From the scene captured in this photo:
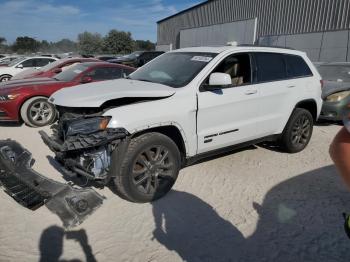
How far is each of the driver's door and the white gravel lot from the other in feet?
1.97

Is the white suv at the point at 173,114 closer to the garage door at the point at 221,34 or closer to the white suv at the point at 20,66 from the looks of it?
the white suv at the point at 20,66

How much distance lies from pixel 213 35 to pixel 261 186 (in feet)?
86.3

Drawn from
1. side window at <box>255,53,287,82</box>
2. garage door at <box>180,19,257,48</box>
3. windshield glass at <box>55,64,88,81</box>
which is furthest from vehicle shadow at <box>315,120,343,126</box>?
garage door at <box>180,19,257,48</box>

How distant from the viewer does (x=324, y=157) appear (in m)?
5.92

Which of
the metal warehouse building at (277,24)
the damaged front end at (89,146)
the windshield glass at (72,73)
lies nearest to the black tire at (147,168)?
the damaged front end at (89,146)

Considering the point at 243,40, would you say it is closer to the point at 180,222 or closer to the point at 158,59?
the point at 158,59

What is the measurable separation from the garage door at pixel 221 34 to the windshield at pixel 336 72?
51.9 ft

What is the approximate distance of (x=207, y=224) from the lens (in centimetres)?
368

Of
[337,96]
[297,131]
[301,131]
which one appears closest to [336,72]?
[337,96]

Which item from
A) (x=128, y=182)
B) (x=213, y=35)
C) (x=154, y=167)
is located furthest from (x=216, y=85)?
(x=213, y=35)

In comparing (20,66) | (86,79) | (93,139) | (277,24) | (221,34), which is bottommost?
(20,66)

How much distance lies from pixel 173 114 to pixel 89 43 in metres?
67.4

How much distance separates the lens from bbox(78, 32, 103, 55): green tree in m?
63.2

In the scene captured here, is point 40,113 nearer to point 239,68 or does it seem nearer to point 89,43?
point 239,68
